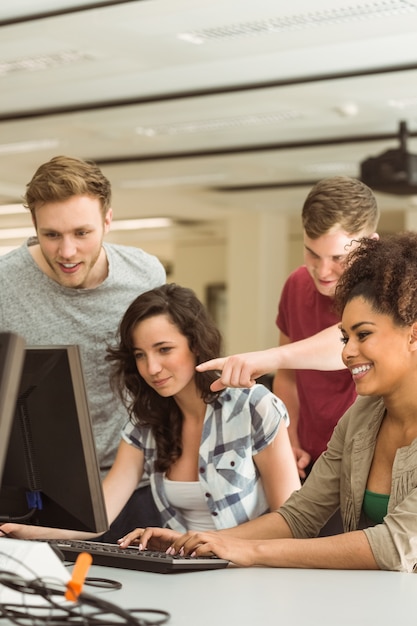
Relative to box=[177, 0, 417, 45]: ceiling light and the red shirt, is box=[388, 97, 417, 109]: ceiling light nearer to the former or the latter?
box=[177, 0, 417, 45]: ceiling light

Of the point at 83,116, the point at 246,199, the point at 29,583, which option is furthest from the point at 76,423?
the point at 246,199

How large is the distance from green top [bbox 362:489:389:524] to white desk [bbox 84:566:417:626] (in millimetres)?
200

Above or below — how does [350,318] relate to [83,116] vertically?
below

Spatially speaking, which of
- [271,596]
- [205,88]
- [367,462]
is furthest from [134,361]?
[205,88]

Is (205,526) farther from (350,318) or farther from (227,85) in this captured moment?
(227,85)

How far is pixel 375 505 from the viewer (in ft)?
6.98

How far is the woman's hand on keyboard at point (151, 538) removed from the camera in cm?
217

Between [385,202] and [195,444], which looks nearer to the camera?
[195,444]

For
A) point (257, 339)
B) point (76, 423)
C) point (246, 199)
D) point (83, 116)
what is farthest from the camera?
point (257, 339)

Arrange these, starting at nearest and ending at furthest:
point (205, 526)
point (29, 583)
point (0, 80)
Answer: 1. point (29, 583)
2. point (205, 526)
3. point (0, 80)

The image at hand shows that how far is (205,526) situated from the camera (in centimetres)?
256

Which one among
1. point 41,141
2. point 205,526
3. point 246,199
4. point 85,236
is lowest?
point 205,526

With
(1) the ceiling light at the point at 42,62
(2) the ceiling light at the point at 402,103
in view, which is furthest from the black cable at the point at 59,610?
(2) the ceiling light at the point at 402,103

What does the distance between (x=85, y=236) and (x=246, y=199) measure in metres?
9.65
